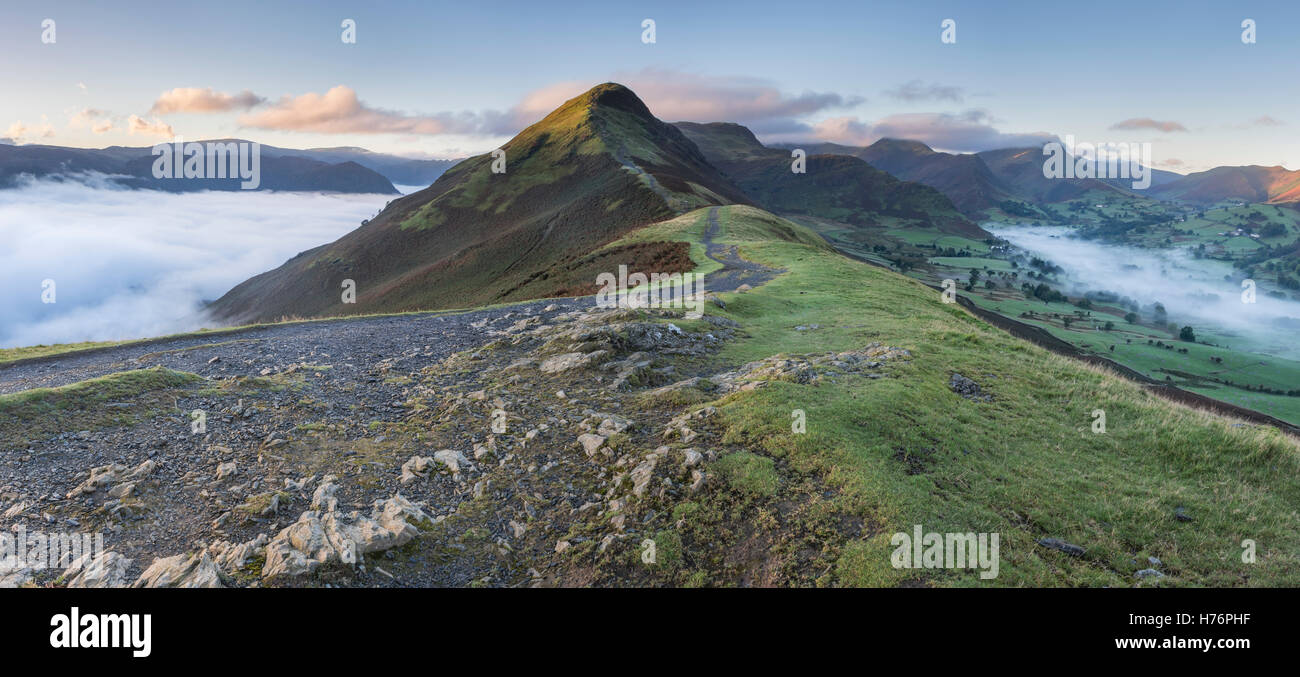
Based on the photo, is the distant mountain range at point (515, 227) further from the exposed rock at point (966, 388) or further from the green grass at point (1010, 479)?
the green grass at point (1010, 479)

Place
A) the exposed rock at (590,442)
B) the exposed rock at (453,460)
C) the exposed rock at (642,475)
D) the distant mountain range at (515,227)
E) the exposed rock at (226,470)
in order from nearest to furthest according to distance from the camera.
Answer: the exposed rock at (642,475) < the exposed rock at (226,470) < the exposed rock at (453,460) < the exposed rock at (590,442) < the distant mountain range at (515,227)

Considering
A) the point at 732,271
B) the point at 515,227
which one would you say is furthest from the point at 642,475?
the point at 515,227

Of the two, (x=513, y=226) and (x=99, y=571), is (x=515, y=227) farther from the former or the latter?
(x=99, y=571)

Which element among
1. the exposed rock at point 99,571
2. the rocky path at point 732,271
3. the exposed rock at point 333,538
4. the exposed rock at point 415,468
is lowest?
the exposed rock at point 99,571

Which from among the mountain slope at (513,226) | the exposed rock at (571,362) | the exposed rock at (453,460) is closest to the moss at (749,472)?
the exposed rock at (453,460)
